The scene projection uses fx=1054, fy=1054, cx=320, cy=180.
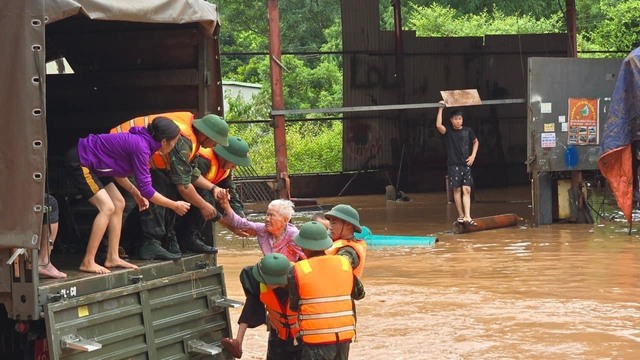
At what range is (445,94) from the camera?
55.8 feet

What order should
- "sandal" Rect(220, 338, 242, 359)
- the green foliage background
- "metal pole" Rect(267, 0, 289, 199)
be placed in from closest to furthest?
1. "sandal" Rect(220, 338, 242, 359)
2. "metal pole" Rect(267, 0, 289, 199)
3. the green foliage background

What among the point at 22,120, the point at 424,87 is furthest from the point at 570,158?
the point at 22,120

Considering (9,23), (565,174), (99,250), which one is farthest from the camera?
(565,174)

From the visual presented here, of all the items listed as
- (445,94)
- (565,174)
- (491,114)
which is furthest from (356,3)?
(565,174)

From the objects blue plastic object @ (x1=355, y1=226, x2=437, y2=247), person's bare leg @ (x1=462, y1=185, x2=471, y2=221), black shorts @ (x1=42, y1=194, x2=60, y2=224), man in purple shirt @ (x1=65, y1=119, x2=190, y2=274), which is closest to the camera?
black shorts @ (x1=42, y1=194, x2=60, y2=224)

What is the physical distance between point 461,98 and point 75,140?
9.30m

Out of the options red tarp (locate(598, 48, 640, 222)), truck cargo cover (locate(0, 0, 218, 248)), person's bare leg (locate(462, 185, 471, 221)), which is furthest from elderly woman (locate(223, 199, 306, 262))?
person's bare leg (locate(462, 185, 471, 221))

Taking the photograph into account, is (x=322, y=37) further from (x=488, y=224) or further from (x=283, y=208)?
A: (x=283, y=208)

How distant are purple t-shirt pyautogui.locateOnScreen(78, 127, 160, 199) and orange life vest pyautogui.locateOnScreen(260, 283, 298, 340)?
1.10 meters

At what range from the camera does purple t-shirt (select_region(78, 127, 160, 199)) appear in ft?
23.4

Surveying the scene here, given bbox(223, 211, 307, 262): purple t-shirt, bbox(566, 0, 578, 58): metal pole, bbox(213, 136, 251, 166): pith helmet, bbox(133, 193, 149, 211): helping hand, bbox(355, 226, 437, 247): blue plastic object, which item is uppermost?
bbox(566, 0, 578, 58): metal pole

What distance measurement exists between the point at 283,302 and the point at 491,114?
1930 centimetres

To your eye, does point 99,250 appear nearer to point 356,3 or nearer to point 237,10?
point 356,3

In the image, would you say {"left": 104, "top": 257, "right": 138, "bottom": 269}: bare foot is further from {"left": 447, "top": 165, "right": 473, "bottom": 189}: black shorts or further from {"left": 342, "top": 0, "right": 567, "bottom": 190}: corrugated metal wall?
{"left": 342, "top": 0, "right": 567, "bottom": 190}: corrugated metal wall
